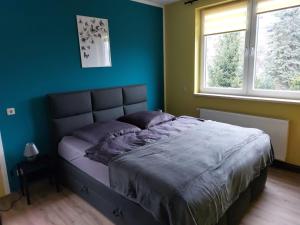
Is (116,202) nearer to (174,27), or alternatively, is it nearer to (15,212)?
(15,212)

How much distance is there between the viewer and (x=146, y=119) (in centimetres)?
296

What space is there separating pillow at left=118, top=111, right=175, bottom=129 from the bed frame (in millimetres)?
337

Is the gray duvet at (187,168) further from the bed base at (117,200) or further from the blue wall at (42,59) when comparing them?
the blue wall at (42,59)

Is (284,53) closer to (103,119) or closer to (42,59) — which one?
(103,119)

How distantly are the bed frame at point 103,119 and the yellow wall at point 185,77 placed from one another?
747mm

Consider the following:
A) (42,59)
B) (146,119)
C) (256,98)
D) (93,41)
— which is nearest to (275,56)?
(256,98)

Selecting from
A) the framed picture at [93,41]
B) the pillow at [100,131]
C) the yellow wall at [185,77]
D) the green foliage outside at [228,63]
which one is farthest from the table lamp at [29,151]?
the green foliage outside at [228,63]

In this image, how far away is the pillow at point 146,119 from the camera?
2910mm

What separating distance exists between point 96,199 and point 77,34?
210cm

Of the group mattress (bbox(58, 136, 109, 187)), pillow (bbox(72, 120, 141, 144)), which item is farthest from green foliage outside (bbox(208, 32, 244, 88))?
mattress (bbox(58, 136, 109, 187))

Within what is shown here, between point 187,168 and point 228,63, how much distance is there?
240 centimetres

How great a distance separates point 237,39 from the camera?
3.28m

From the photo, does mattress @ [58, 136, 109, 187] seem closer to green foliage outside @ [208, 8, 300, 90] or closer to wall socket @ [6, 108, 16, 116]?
wall socket @ [6, 108, 16, 116]


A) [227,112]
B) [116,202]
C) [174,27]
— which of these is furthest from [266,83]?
[116,202]
